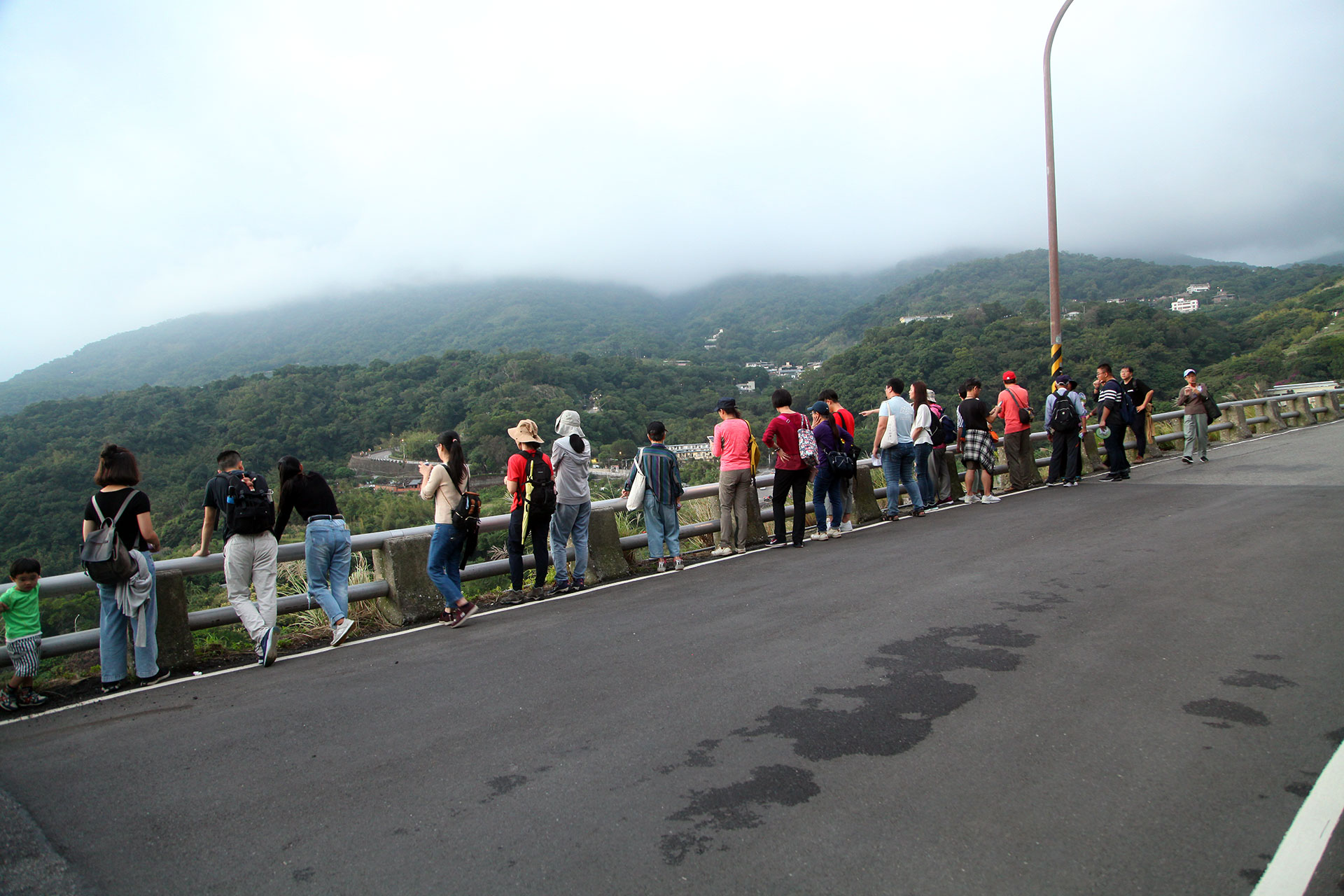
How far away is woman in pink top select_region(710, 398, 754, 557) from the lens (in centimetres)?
962

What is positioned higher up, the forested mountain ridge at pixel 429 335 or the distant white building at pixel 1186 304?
the forested mountain ridge at pixel 429 335

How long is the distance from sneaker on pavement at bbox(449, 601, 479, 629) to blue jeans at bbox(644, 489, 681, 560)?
2335mm

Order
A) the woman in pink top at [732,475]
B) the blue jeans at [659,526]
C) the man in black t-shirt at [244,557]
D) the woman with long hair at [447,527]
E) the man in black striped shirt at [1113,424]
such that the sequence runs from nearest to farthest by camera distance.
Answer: the man in black t-shirt at [244,557], the woman with long hair at [447,527], the blue jeans at [659,526], the woman in pink top at [732,475], the man in black striped shirt at [1113,424]

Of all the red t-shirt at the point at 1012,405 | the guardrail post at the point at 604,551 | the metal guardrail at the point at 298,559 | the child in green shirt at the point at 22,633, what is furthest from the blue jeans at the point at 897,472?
the child in green shirt at the point at 22,633

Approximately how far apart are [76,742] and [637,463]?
18.5 ft

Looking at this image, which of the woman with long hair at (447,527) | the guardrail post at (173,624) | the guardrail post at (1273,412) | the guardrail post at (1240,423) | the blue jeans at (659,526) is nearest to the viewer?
the guardrail post at (173,624)

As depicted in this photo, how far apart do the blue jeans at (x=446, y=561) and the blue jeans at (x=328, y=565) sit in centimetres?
77

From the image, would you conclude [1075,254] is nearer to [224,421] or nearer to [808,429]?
[224,421]

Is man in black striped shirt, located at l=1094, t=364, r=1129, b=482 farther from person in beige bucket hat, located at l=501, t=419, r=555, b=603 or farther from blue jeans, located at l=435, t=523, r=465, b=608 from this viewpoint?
blue jeans, located at l=435, t=523, r=465, b=608

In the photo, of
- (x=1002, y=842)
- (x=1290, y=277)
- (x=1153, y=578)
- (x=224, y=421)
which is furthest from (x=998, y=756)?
(x=1290, y=277)

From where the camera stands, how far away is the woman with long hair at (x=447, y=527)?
289 inches

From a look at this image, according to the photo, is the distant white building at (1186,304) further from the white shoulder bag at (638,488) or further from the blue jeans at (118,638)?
the blue jeans at (118,638)

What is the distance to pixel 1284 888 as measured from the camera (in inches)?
105

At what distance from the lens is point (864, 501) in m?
11.7
